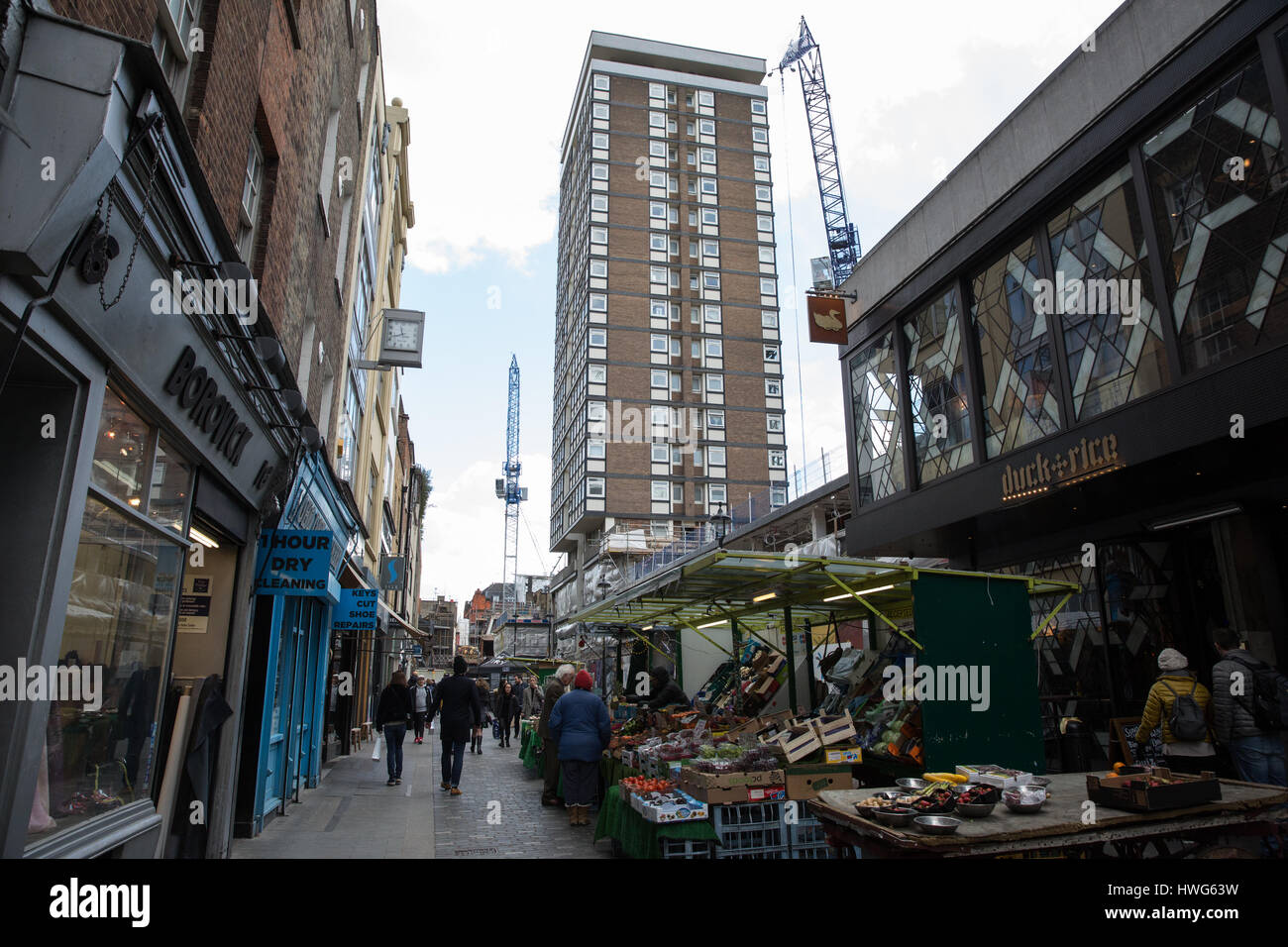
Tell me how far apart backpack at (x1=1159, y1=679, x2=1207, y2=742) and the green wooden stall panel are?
1.43 m

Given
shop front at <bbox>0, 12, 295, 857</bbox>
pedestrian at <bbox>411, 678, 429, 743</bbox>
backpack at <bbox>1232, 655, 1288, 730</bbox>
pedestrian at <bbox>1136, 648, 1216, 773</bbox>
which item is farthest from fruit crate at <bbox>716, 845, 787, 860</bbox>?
pedestrian at <bbox>411, 678, 429, 743</bbox>

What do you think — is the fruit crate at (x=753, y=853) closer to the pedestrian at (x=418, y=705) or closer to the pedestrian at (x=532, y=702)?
the pedestrian at (x=418, y=705)

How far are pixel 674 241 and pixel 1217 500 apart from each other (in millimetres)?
60368

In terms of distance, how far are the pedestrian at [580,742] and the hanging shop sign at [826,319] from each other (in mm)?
10229

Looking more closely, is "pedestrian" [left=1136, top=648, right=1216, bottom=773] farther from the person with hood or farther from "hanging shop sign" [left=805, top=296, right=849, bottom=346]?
"hanging shop sign" [left=805, top=296, right=849, bottom=346]

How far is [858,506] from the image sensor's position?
54.8ft

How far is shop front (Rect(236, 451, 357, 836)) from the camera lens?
29.8 ft

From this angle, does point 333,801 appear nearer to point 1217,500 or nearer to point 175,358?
point 175,358

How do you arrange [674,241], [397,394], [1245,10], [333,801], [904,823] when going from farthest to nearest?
[674,241], [397,394], [333,801], [1245,10], [904,823]

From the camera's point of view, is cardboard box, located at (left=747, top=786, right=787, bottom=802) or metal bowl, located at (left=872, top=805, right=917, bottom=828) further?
cardboard box, located at (left=747, top=786, right=787, bottom=802)

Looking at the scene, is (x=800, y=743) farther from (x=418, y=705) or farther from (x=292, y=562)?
(x=418, y=705)

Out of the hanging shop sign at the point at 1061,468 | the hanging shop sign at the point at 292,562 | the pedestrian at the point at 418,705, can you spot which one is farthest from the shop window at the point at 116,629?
the pedestrian at the point at 418,705

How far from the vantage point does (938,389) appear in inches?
566
